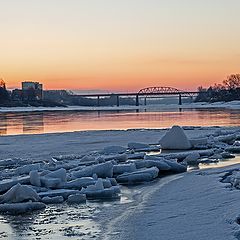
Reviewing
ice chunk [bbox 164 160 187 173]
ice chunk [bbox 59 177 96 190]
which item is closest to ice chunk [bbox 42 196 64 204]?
ice chunk [bbox 59 177 96 190]

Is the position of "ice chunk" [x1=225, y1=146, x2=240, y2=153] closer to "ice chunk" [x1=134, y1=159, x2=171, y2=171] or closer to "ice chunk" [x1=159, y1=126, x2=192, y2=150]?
"ice chunk" [x1=159, y1=126, x2=192, y2=150]

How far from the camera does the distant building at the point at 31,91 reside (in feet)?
487

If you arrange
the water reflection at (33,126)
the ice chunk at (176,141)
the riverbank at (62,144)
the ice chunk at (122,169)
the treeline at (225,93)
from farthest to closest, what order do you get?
1. the treeline at (225,93)
2. the water reflection at (33,126)
3. the ice chunk at (176,141)
4. the riverbank at (62,144)
5. the ice chunk at (122,169)

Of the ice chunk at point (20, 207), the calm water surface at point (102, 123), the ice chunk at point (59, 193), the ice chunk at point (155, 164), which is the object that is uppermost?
the ice chunk at point (155, 164)

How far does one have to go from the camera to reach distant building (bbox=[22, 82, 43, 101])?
14840cm

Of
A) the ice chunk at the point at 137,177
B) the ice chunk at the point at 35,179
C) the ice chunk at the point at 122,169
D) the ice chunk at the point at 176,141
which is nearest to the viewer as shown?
the ice chunk at the point at 35,179

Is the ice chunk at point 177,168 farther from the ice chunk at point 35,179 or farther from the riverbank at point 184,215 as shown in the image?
the ice chunk at point 35,179

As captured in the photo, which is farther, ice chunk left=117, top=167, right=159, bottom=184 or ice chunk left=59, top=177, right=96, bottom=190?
ice chunk left=117, top=167, right=159, bottom=184

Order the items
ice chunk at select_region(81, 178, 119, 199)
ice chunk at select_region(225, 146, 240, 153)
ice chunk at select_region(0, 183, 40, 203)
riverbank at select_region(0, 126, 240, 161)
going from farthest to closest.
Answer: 1. riverbank at select_region(0, 126, 240, 161)
2. ice chunk at select_region(225, 146, 240, 153)
3. ice chunk at select_region(81, 178, 119, 199)
4. ice chunk at select_region(0, 183, 40, 203)

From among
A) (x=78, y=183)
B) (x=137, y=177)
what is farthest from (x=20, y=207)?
(x=137, y=177)

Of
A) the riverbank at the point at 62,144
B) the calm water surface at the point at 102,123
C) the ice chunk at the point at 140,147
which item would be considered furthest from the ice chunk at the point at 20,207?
the calm water surface at the point at 102,123

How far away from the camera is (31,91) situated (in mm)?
153375

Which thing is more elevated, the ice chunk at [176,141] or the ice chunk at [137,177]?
the ice chunk at [176,141]

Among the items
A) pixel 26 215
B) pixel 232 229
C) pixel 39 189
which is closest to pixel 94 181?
pixel 39 189
